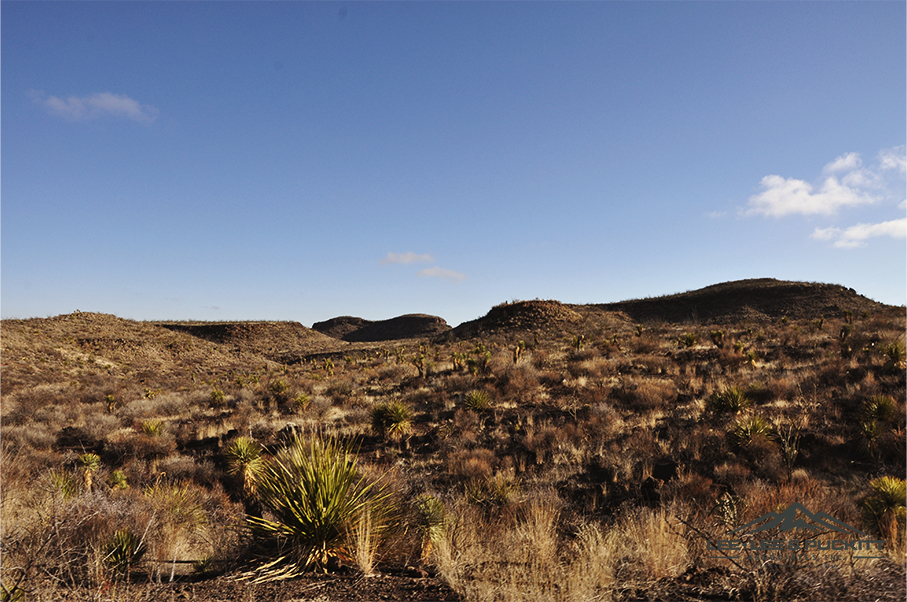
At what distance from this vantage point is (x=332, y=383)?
20281 millimetres

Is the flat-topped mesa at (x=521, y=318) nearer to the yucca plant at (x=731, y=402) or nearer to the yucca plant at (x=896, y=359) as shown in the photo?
the yucca plant at (x=896, y=359)

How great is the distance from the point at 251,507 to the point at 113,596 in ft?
14.6

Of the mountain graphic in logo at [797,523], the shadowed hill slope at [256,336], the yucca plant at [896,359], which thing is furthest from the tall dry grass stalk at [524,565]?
the shadowed hill slope at [256,336]

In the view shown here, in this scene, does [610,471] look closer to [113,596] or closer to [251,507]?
[251,507]

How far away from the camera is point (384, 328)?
77938mm

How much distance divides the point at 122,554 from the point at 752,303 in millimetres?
44049

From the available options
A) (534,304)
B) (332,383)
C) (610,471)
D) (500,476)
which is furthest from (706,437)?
(534,304)

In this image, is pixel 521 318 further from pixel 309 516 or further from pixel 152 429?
pixel 309 516

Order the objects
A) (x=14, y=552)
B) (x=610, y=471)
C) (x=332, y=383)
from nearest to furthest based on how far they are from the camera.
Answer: (x=14, y=552) → (x=610, y=471) → (x=332, y=383)

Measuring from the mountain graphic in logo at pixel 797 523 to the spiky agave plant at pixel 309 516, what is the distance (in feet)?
12.9

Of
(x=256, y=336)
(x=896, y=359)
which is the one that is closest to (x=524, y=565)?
(x=896, y=359)

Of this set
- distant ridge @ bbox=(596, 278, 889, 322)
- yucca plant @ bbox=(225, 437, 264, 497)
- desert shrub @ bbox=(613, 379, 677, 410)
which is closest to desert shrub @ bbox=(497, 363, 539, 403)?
desert shrub @ bbox=(613, 379, 677, 410)

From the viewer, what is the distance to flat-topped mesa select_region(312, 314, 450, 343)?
7375 centimetres

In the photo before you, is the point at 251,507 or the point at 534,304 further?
the point at 534,304
